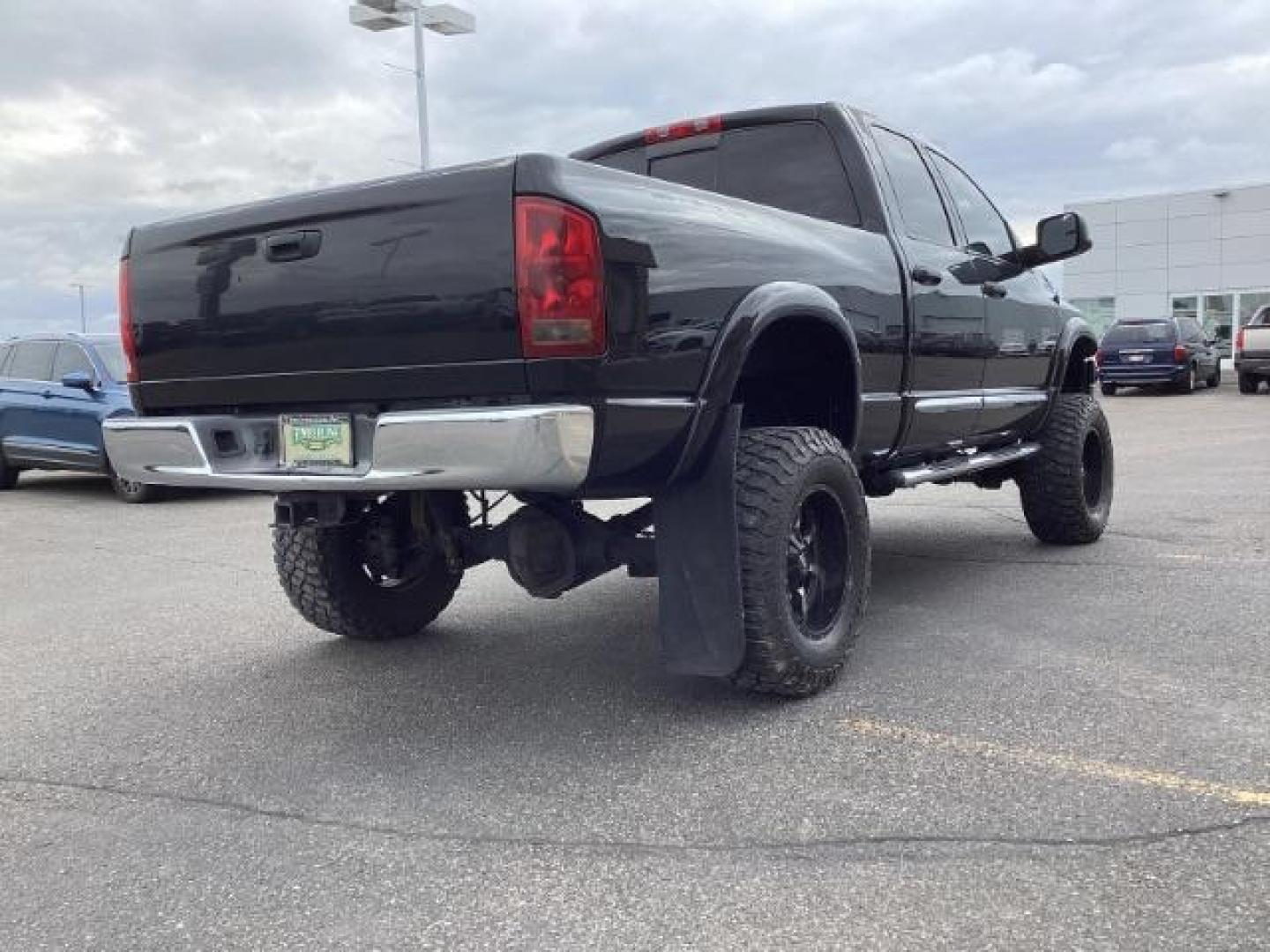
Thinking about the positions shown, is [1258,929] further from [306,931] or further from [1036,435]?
[1036,435]

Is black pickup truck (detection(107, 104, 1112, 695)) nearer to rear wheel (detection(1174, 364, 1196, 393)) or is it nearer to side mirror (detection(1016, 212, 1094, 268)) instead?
side mirror (detection(1016, 212, 1094, 268))

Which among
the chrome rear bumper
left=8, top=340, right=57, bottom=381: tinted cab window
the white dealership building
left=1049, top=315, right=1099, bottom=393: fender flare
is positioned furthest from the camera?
the white dealership building

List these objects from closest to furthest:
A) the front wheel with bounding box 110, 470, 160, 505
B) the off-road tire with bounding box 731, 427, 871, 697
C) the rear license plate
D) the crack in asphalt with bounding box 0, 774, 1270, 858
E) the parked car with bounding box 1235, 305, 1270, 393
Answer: the crack in asphalt with bounding box 0, 774, 1270, 858 → the rear license plate → the off-road tire with bounding box 731, 427, 871, 697 → the front wheel with bounding box 110, 470, 160, 505 → the parked car with bounding box 1235, 305, 1270, 393

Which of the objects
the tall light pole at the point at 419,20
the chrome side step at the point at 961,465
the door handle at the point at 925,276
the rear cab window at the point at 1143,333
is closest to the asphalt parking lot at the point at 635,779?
the chrome side step at the point at 961,465

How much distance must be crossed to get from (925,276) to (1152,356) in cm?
2102

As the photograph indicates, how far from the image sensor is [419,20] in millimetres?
18391

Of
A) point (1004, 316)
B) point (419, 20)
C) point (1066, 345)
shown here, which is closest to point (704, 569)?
point (1004, 316)

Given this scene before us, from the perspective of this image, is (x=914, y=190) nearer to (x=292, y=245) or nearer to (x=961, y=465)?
(x=961, y=465)

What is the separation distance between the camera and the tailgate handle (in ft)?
11.2

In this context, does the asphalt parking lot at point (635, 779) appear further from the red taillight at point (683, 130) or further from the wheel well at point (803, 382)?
the red taillight at point (683, 130)

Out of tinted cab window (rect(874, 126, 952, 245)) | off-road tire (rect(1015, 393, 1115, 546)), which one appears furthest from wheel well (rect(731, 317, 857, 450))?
off-road tire (rect(1015, 393, 1115, 546))

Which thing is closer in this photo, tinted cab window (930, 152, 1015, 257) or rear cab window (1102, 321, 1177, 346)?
tinted cab window (930, 152, 1015, 257)

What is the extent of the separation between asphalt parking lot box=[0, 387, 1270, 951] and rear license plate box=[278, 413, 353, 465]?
89 cm

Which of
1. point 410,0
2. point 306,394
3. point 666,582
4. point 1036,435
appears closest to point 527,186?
point 306,394
